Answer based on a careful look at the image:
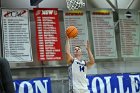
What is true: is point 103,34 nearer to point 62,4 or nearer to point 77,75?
point 62,4

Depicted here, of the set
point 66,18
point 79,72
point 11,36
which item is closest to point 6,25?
point 11,36

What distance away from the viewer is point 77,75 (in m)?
7.01

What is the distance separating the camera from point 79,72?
707 cm

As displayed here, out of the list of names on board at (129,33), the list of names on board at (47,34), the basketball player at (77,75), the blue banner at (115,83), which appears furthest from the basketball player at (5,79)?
the list of names on board at (129,33)

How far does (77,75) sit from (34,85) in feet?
6.31

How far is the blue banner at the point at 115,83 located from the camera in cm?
923

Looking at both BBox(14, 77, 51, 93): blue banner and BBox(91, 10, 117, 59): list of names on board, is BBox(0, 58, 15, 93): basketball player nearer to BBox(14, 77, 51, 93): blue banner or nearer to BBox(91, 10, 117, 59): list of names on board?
BBox(14, 77, 51, 93): blue banner

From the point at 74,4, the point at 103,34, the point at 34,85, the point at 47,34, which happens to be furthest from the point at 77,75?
the point at 103,34

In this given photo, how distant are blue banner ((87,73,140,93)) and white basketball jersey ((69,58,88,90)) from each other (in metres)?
2.10

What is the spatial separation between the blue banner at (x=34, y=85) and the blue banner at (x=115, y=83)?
106cm

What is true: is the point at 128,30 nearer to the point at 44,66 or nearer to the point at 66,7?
the point at 66,7

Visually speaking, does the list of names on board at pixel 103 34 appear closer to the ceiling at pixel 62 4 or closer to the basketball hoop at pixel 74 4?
the ceiling at pixel 62 4

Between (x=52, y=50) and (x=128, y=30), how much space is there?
231 cm

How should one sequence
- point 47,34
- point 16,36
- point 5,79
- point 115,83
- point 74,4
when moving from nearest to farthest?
point 5,79
point 16,36
point 74,4
point 47,34
point 115,83
